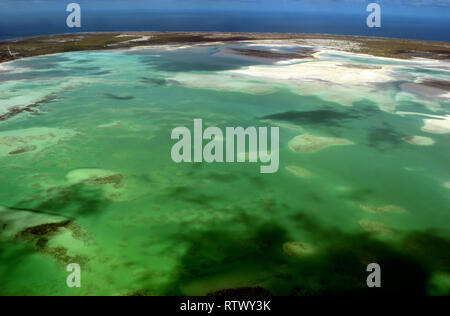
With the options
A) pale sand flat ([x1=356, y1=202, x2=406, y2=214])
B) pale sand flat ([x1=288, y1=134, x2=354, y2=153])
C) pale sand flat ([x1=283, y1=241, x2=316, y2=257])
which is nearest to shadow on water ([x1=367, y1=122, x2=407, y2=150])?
pale sand flat ([x1=288, y1=134, x2=354, y2=153])

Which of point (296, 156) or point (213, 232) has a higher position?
point (296, 156)

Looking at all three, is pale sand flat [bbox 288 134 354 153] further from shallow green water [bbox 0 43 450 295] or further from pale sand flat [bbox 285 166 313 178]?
pale sand flat [bbox 285 166 313 178]

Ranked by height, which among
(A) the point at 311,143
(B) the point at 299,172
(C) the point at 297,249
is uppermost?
(A) the point at 311,143

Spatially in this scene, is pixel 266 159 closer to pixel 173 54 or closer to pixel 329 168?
pixel 329 168

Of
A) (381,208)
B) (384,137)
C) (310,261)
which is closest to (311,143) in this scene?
(384,137)

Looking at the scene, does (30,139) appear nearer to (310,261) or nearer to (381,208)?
(310,261)

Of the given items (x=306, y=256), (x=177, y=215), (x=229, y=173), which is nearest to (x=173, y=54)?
(x=229, y=173)
